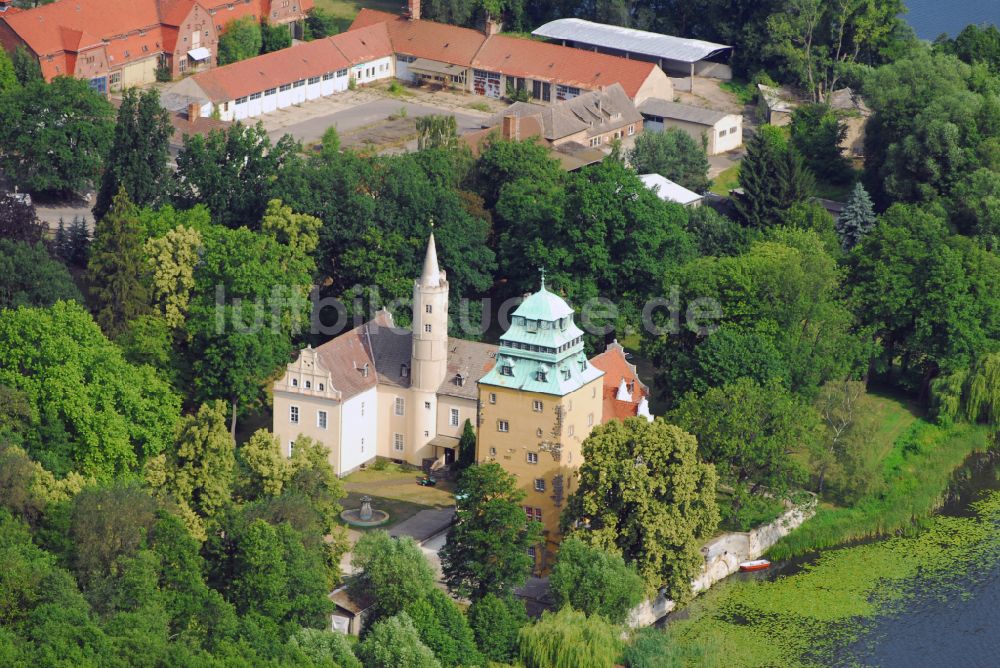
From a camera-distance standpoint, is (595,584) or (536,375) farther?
(536,375)

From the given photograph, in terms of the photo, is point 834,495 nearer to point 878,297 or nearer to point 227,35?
point 878,297

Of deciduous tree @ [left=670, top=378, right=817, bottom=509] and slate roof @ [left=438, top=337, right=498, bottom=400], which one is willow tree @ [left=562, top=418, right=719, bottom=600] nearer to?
deciduous tree @ [left=670, top=378, right=817, bottom=509]

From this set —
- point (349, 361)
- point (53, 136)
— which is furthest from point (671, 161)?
point (349, 361)

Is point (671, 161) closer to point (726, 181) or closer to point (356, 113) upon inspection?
point (726, 181)

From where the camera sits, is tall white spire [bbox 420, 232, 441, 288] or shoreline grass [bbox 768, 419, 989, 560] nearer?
shoreline grass [bbox 768, 419, 989, 560]

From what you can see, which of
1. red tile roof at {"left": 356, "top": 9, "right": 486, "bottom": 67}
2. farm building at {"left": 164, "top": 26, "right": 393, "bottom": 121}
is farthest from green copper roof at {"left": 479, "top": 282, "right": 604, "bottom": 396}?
red tile roof at {"left": 356, "top": 9, "right": 486, "bottom": 67}

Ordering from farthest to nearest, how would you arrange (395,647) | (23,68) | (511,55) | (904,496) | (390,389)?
(511,55) < (23,68) < (904,496) < (390,389) < (395,647)

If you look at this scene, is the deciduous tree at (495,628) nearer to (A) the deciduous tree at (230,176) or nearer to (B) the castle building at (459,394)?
(B) the castle building at (459,394)
